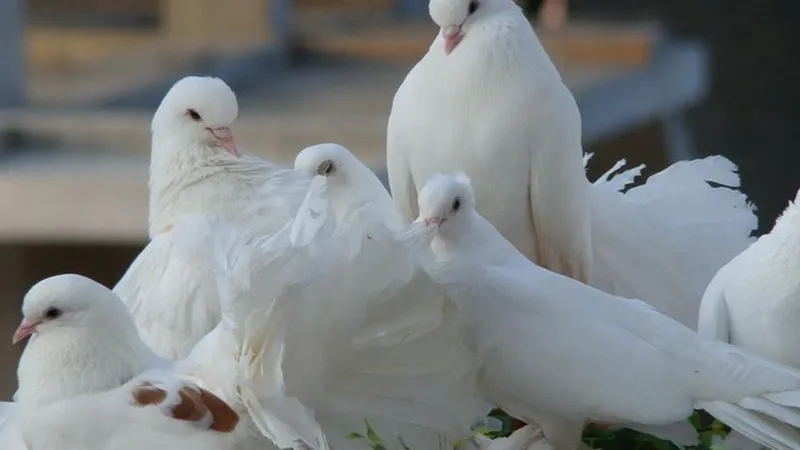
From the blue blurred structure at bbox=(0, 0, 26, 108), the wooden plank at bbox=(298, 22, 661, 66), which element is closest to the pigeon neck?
the blue blurred structure at bbox=(0, 0, 26, 108)

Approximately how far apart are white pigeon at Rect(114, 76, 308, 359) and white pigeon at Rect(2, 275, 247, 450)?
0.92 feet

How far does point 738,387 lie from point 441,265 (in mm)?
406

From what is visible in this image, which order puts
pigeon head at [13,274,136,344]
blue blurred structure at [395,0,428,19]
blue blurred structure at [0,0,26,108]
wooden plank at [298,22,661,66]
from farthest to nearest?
blue blurred structure at [395,0,428,19], wooden plank at [298,22,661,66], blue blurred structure at [0,0,26,108], pigeon head at [13,274,136,344]

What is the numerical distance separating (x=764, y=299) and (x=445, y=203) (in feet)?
1.44

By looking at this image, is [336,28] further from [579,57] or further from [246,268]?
[246,268]

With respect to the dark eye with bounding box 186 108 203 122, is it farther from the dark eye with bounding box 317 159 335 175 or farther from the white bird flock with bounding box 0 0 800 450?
the dark eye with bounding box 317 159 335 175

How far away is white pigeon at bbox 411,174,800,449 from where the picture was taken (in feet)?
5.62

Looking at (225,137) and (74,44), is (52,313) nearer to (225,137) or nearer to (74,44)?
(225,137)

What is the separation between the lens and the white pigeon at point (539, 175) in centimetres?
215

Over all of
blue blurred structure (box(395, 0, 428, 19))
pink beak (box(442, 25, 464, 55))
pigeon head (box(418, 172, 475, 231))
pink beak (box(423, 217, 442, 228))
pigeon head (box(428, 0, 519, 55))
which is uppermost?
pigeon head (box(428, 0, 519, 55))

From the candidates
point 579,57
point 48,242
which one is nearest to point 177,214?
point 48,242

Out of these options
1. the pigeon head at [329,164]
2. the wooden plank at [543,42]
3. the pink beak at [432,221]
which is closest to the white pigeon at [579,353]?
the pink beak at [432,221]

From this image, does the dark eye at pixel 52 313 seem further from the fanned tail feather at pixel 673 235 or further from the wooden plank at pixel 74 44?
the wooden plank at pixel 74 44

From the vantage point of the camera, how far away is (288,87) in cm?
729
